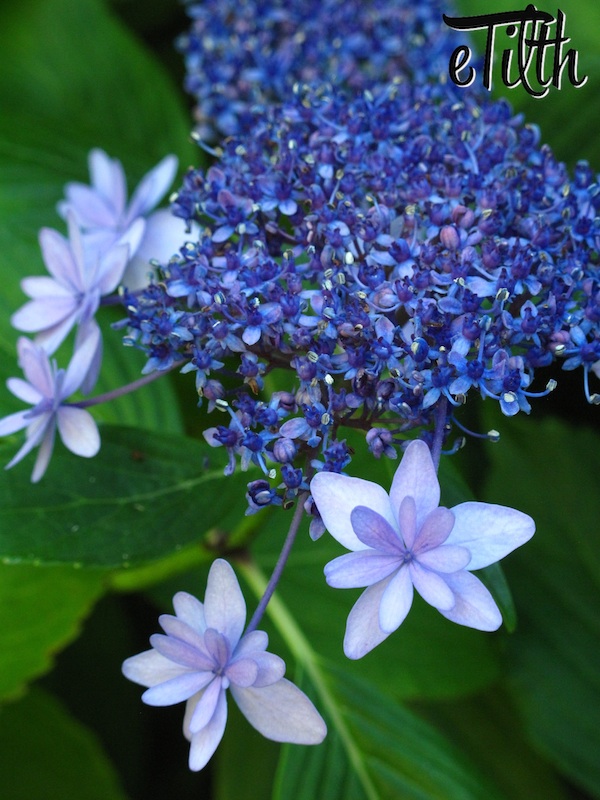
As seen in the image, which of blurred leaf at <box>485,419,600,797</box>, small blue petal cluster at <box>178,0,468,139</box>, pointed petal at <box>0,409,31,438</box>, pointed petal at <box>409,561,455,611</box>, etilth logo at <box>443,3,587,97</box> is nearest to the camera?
pointed petal at <box>409,561,455,611</box>

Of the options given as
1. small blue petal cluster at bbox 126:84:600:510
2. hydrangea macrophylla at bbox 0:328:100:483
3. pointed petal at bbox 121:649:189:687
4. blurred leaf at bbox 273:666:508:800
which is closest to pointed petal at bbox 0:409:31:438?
hydrangea macrophylla at bbox 0:328:100:483

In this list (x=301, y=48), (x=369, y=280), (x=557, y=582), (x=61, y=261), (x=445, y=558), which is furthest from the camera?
(x=557, y=582)

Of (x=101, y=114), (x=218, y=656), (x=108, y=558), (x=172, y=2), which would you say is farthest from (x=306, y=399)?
(x=172, y=2)

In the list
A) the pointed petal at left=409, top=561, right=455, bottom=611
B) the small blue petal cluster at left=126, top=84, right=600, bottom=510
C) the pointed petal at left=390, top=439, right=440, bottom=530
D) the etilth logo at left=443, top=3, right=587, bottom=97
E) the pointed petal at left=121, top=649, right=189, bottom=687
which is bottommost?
the pointed petal at left=121, top=649, right=189, bottom=687

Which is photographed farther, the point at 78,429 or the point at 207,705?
the point at 78,429

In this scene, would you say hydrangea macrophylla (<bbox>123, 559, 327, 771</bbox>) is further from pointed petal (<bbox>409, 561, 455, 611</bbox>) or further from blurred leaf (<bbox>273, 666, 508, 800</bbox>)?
blurred leaf (<bbox>273, 666, 508, 800</bbox>)

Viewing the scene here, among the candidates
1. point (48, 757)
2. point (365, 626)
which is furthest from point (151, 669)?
point (48, 757)

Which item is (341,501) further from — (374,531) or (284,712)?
(284,712)
